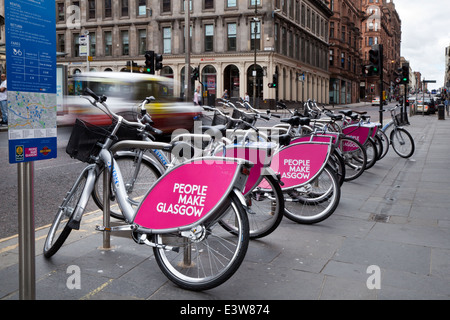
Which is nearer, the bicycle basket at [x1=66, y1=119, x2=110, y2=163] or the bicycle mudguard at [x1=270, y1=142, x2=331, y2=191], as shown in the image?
the bicycle basket at [x1=66, y1=119, x2=110, y2=163]

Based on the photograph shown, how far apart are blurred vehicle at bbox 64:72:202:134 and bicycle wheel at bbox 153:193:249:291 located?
32.2 feet

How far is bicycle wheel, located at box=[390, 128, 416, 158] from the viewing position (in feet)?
38.0

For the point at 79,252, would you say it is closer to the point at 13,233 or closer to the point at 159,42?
the point at 13,233

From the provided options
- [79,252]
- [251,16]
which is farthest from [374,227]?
[251,16]

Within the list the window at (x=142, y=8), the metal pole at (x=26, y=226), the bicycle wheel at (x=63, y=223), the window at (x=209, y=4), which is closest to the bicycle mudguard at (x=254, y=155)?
the bicycle wheel at (x=63, y=223)

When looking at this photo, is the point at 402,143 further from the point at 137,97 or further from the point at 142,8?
the point at 142,8

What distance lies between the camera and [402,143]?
11.7 meters

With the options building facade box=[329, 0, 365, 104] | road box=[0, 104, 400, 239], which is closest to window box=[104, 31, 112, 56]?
building facade box=[329, 0, 365, 104]

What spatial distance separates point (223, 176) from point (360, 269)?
54.3 inches

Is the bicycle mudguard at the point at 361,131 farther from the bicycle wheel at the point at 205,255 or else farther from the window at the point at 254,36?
the window at the point at 254,36

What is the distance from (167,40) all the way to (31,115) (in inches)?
1884

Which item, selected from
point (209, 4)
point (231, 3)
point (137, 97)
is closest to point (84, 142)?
point (137, 97)

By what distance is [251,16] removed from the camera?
45844 mm

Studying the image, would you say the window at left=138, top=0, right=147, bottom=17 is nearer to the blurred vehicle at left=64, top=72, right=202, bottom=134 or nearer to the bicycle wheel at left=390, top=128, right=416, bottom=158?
the blurred vehicle at left=64, top=72, right=202, bottom=134
